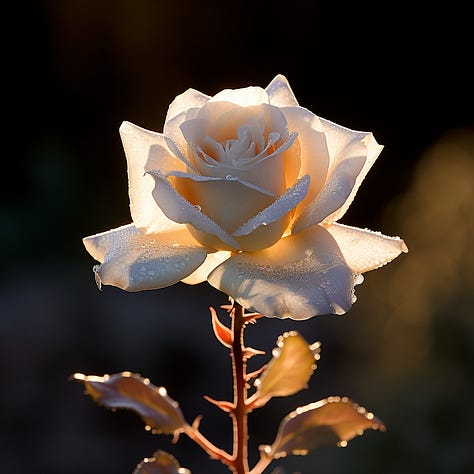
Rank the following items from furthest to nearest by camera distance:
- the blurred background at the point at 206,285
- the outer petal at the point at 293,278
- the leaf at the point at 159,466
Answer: the blurred background at the point at 206,285 < the leaf at the point at 159,466 < the outer petal at the point at 293,278

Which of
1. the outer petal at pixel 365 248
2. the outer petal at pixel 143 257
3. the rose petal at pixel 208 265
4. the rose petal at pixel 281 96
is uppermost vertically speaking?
the rose petal at pixel 281 96

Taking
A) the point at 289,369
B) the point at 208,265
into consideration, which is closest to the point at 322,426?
the point at 289,369

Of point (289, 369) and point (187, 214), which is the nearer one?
point (187, 214)

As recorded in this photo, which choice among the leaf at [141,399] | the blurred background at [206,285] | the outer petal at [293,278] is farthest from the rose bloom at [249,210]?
the blurred background at [206,285]

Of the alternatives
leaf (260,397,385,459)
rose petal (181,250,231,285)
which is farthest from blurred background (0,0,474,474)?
rose petal (181,250,231,285)

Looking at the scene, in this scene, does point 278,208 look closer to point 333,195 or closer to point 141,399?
point 333,195

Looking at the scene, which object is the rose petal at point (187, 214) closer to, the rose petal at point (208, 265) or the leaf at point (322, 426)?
the rose petal at point (208, 265)

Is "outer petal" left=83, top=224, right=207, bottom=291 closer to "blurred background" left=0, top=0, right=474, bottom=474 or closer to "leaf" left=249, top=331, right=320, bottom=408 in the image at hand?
"leaf" left=249, top=331, right=320, bottom=408
